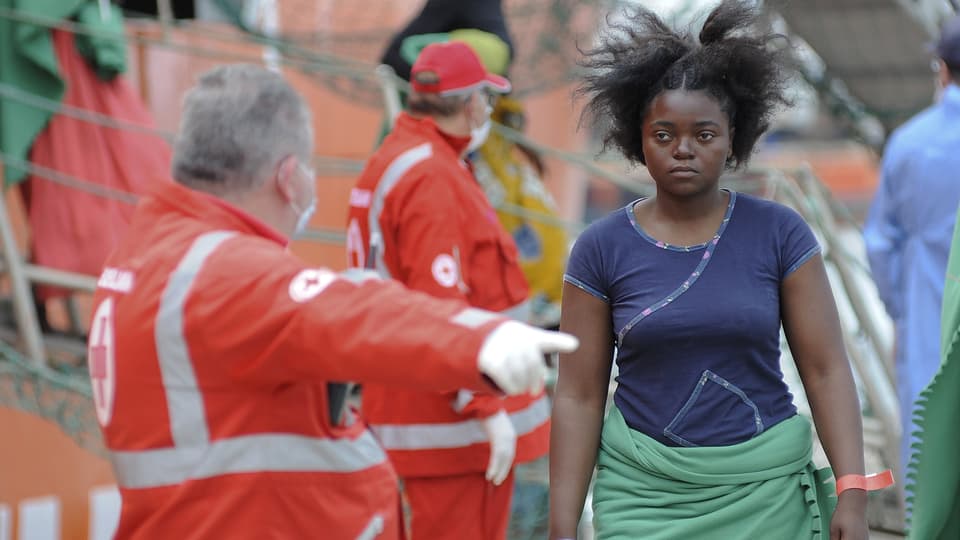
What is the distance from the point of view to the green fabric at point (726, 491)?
8.45 feet

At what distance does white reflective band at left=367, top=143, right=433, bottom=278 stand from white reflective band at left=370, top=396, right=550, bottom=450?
0.42 meters

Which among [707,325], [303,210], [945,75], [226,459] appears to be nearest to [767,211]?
[707,325]

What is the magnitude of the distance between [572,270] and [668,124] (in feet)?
1.13

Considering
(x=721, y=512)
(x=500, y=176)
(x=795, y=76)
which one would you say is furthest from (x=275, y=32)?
(x=721, y=512)

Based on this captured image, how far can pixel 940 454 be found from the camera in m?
2.48

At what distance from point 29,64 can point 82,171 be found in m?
0.44

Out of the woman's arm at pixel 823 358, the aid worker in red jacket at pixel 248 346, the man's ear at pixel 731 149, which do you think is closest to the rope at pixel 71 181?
the aid worker in red jacket at pixel 248 346

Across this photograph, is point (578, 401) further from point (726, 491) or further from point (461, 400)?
point (461, 400)

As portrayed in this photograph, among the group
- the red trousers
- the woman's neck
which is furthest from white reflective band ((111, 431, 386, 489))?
the red trousers

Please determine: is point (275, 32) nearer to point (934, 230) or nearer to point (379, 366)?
point (934, 230)

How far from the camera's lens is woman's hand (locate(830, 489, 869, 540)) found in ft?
8.34

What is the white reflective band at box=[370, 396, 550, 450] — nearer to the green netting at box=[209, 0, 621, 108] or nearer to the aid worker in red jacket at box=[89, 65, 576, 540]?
the aid worker in red jacket at box=[89, 65, 576, 540]

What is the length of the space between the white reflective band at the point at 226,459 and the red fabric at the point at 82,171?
288 centimetres

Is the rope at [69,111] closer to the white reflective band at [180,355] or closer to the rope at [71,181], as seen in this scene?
the rope at [71,181]
